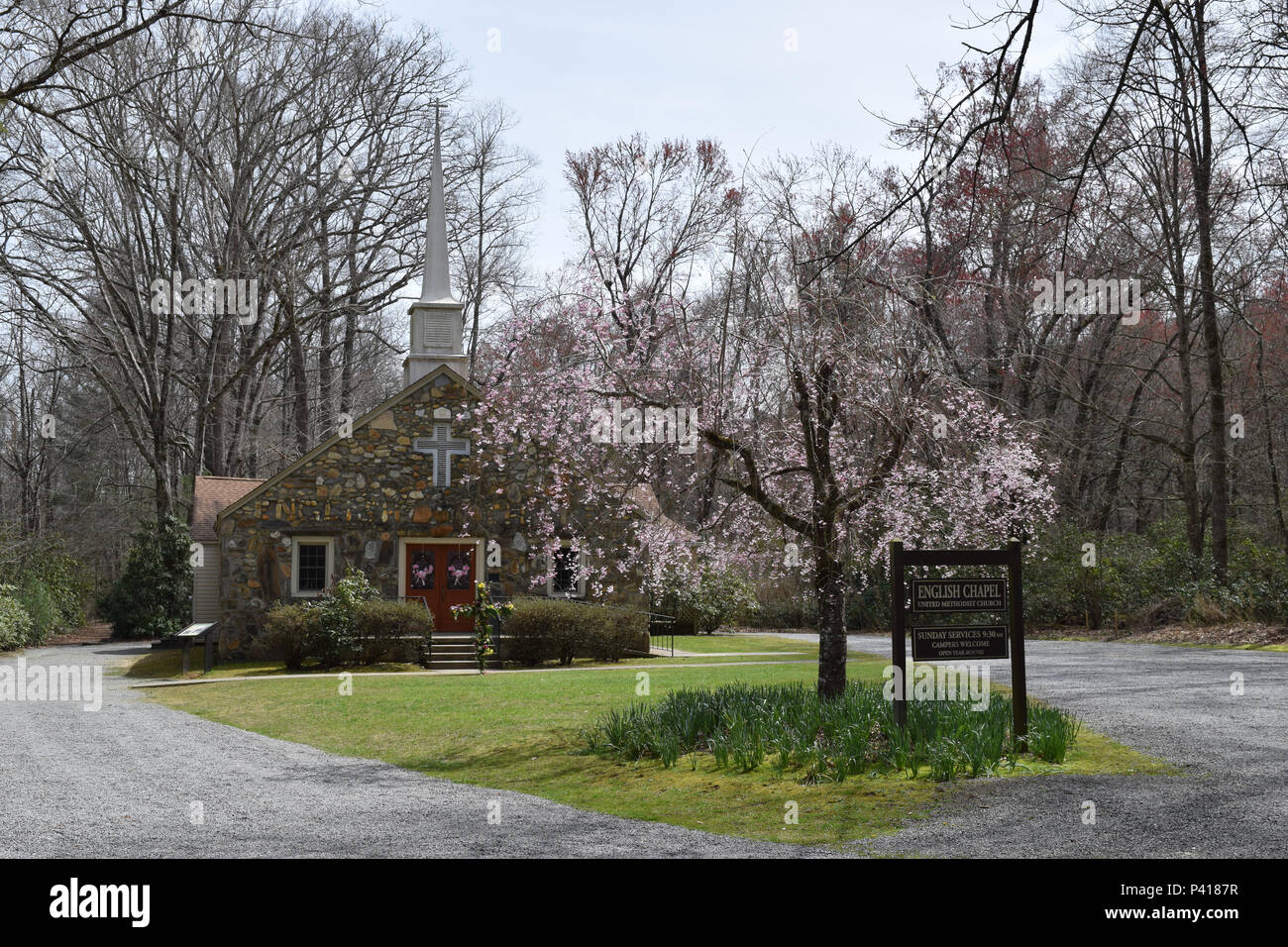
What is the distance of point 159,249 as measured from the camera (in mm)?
29328

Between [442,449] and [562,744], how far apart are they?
12351 mm

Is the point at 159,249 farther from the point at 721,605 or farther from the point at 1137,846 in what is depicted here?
the point at 1137,846

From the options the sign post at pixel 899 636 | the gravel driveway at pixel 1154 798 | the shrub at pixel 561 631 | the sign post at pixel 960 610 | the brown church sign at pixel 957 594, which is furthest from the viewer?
the shrub at pixel 561 631

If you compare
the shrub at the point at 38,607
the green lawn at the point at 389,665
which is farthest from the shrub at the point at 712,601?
the shrub at the point at 38,607

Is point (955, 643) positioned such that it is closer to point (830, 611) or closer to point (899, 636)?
point (899, 636)

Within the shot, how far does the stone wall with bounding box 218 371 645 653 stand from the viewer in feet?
70.8

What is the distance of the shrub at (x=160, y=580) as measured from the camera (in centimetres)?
2884

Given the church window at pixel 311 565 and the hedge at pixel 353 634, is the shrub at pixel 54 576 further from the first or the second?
the hedge at pixel 353 634

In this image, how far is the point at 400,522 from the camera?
72.9ft

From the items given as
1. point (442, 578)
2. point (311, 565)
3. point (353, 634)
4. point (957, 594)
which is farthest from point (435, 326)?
point (957, 594)

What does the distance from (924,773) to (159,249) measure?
2707 centimetres

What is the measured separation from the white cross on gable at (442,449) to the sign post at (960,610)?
46.5 ft

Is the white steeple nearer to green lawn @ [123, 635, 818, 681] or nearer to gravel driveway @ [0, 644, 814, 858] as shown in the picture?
green lawn @ [123, 635, 818, 681]
